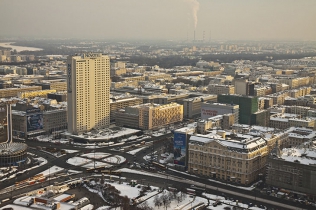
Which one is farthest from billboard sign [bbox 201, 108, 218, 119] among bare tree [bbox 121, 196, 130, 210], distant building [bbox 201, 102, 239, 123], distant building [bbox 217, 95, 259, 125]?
bare tree [bbox 121, 196, 130, 210]

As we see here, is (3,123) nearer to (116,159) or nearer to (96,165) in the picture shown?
(96,165)

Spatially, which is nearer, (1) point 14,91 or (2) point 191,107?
(2) point 191,107

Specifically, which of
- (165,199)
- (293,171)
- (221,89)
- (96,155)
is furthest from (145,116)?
(221,89)

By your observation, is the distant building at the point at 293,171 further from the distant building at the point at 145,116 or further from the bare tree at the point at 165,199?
the distant building at the point at 145,116

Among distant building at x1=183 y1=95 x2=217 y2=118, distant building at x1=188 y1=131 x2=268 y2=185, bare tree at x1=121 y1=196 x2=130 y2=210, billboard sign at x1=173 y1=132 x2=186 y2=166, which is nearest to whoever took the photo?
bare tree at x1=121 y1=196 x2=130 y2=210

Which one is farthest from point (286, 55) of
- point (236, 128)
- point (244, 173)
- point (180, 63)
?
point (244, 173)

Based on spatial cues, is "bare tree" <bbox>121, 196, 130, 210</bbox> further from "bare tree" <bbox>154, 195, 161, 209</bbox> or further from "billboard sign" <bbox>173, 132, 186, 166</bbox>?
"billboard sign" <bbox>173, 132, 186, 166</bbox>

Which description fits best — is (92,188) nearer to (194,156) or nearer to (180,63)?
(194,156)
